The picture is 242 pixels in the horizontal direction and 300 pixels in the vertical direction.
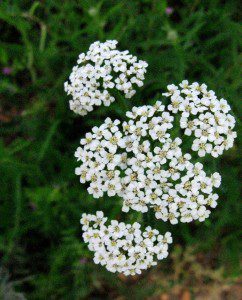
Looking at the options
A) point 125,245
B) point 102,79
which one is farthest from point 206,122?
point 125,245

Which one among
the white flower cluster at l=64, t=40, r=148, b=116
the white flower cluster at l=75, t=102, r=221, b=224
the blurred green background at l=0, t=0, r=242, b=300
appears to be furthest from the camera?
the blurred green background at l=0, t=0, r=242, b=300

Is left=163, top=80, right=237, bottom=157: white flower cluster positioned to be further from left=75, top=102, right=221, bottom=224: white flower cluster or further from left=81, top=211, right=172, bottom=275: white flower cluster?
left=81, top=211, right=172, bottom=275: white flower cluster

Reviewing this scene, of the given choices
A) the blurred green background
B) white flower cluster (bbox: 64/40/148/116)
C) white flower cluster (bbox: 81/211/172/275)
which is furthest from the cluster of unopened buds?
the blurred green background

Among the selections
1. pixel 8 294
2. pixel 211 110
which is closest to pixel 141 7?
pixel 211 110

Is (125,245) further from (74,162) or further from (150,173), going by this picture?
(74,162)

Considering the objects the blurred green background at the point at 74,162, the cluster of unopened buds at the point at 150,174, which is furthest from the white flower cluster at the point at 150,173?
the blurred green background at the point at 74,162

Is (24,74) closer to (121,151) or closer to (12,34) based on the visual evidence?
(12,34)
